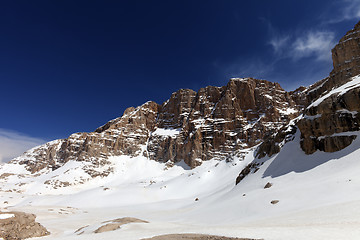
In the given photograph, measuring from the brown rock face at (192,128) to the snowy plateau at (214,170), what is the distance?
0.77 metres

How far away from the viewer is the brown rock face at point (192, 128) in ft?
417

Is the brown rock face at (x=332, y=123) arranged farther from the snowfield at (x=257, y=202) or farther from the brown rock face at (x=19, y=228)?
the brown rock face at (x=19, y=228)

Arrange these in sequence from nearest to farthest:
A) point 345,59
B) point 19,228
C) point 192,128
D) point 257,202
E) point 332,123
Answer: point 19,228 → point 257,202 → point 332,123 → point 345,59 → point 192,128

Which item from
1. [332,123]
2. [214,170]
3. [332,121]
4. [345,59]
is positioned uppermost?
[345,59]

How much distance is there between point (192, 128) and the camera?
5674 inches

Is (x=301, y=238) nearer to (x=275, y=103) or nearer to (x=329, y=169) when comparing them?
(x=329, y=169)

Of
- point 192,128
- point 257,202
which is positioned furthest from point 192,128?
point 257,202

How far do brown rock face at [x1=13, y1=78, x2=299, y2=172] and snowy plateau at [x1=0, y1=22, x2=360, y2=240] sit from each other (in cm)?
77

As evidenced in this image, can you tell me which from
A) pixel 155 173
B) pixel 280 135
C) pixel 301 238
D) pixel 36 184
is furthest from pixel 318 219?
pixel 36 184

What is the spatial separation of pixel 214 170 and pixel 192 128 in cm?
6197

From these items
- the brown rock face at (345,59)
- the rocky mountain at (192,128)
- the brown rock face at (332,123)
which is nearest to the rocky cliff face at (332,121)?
the brown rock face at (332,123)

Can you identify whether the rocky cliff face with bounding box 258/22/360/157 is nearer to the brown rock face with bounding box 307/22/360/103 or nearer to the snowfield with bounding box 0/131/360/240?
the snowfield with bounding box 0/131/360/240

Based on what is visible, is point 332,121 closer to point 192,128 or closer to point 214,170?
point 214,170

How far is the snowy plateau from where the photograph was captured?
1620cm
